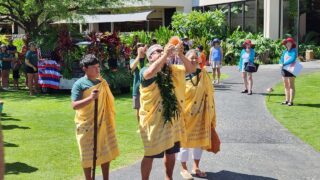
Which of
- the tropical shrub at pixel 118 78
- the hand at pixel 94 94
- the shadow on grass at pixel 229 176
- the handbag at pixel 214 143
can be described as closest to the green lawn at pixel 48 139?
the tropical shrub at pixel 118 78

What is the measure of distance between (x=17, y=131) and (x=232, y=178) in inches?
205

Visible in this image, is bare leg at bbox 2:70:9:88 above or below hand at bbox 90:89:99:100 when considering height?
below

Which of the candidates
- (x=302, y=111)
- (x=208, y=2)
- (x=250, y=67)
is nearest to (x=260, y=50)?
(x=208, y=2)

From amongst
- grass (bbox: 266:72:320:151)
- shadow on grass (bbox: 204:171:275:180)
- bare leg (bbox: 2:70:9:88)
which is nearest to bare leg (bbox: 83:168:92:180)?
shadow on grass (bbox: 204:171:275:180)

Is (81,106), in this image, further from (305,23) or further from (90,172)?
(305,23)

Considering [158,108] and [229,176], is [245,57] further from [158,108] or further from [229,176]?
[158,108]

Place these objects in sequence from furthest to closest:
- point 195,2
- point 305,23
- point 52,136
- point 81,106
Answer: point 195,2, point 305,23, point 52,136, point 81,106

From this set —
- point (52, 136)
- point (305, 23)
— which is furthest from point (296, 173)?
point (305, 23)

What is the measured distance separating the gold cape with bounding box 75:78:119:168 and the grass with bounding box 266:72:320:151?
4119mm

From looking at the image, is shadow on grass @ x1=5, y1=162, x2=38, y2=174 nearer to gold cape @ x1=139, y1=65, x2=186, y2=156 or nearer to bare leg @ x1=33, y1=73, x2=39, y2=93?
gold cape @ x1=139, y1=65, x2=186, y2=156

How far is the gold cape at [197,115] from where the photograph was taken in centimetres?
646

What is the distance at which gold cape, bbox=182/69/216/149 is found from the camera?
6457 mm

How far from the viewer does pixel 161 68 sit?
5602mm

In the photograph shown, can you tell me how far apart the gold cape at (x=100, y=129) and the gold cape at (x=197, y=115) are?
3.67 ft
